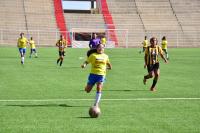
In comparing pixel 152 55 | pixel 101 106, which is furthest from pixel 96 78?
pixel 152 55

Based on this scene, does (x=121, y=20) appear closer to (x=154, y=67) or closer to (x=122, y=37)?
(x=122, y=37)

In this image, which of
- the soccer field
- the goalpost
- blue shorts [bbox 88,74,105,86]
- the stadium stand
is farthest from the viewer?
the stadium stand

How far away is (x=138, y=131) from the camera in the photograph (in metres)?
10.9

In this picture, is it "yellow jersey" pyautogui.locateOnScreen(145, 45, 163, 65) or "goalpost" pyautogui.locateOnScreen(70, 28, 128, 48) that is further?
"goalpost" pyautogui.locateOnScreen(70, 28, 128, 48)

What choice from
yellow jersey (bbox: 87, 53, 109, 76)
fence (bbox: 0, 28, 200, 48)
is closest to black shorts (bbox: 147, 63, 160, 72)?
yellow jersey (bbox: 87, 53, 109, 76)

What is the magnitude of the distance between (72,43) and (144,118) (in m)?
53.7

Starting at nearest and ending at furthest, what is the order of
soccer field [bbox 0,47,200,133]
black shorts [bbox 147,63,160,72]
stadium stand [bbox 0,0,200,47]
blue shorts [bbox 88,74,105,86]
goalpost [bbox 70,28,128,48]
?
soccer field [bbox 0,47,200,133] < blue shorts [bbox 88,74,105,86] < black shorts [bbox 147,63,160,72] < goalpost [bbox 70,28,128,48] < stadium stand [bbox 0,0,200,47]

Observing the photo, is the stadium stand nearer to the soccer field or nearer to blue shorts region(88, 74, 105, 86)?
the soccer field

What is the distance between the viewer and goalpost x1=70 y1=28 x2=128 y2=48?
219 feet

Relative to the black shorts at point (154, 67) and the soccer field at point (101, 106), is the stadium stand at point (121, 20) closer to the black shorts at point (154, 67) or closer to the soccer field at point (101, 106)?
the soccer field at point (101, 106)

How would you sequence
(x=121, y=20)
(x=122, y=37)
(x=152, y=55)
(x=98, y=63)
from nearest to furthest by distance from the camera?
(x=98, y=63) < (x=152, y=55) < (x=122, y=37) < (x=121, y=20)

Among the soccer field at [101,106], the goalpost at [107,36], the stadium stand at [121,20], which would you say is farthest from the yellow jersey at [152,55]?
the stadium stand at [121,20]

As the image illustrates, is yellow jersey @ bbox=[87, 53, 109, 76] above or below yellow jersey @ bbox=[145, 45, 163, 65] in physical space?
above

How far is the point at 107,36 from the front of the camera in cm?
7025
